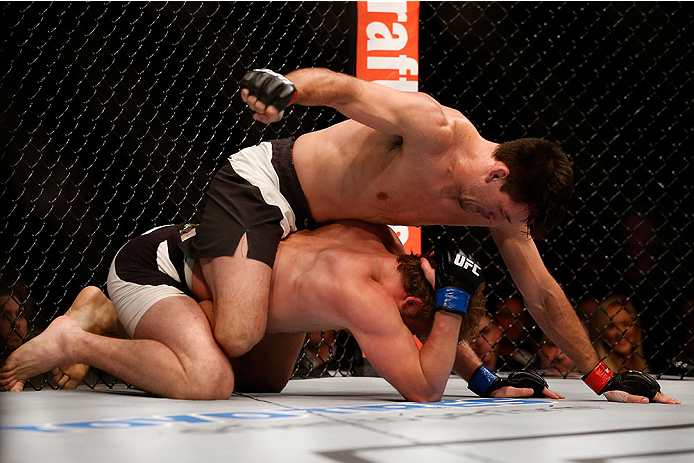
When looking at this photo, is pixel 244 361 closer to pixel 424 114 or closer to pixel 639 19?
pixel 424 114

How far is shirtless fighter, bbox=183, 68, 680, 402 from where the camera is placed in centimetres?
166

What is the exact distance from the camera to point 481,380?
1915mm

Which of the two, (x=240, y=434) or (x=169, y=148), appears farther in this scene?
(x=169, y=148)

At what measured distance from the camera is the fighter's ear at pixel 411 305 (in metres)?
1.71

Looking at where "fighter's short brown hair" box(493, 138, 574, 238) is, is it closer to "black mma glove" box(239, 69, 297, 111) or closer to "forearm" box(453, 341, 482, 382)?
"forearm" box(453, 341, 482, 382)

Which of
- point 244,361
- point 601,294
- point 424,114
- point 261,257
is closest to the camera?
point 424,114

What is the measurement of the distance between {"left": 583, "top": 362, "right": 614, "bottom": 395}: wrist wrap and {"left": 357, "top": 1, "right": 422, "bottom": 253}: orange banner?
144 centimetres

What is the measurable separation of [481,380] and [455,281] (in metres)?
0.39

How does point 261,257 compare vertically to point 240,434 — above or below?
above

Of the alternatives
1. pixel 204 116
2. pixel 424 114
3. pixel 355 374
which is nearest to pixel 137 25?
pixel 204 116

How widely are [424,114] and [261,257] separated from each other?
515 millimetres

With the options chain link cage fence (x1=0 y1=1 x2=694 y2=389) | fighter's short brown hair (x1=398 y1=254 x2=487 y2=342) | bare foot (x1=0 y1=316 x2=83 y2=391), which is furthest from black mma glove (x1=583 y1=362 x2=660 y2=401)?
bare foot (x1=0 y1=316 x2=83 y2=391)

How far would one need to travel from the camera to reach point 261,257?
180cm

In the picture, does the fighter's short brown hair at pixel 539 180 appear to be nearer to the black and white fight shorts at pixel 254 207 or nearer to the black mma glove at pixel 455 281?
the black mma glove at pixel 455 281
